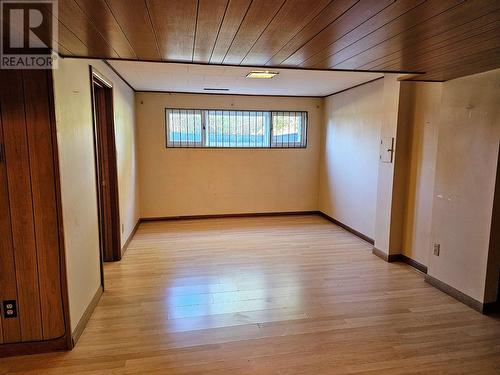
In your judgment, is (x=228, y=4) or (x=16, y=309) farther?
(x=16, y=309)

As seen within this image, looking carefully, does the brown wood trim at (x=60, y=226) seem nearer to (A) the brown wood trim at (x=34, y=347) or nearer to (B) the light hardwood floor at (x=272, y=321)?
(A) the brown wood trim at (x=34, y=347)

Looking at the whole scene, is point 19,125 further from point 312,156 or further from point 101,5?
point 312,156

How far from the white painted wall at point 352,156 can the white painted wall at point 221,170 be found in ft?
1.31

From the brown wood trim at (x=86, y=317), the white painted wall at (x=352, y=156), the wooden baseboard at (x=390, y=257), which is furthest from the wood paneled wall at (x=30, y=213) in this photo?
the white painted wall at (x=352, y=156)

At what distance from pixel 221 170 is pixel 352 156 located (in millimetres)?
2371

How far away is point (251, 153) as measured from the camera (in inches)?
241

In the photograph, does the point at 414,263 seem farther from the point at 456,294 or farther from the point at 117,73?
the point at 117,73

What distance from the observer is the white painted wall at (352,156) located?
4570 millimetres

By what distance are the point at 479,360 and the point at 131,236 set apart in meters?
4.30

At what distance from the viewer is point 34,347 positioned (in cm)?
224

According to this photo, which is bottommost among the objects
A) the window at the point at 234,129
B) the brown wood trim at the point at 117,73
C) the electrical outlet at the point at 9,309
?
the electrical outlet at the point at 9,309

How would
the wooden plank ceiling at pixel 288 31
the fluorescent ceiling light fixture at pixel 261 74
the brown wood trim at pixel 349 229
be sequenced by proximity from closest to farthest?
the wooden plank ceiling at pixel 288 31
the fluorescent ceiling light fixture at pixel 261 74
the brown wood trim at pixel 349 229

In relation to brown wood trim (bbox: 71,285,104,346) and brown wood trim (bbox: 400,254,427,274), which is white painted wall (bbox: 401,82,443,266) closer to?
brown wood trim (bbox: 400,254,427,274)

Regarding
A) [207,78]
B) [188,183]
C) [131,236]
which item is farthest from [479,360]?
[188,183]
